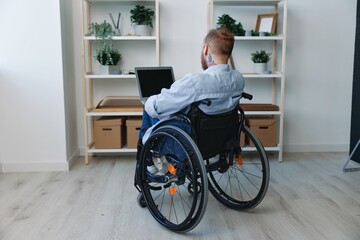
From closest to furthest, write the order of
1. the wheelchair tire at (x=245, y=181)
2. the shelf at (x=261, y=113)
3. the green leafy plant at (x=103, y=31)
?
the wheelchair tire at (x=245, y=181), the green leafy plant at (x=103, y=31), the shelf at (x=261, y=113)

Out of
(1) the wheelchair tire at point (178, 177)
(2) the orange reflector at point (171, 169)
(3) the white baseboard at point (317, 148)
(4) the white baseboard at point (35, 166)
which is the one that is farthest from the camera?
(3) the white baseboard at point (317, 148)

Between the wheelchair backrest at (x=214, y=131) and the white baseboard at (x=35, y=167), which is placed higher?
the wheelchair backrest at (x=214, y=131)

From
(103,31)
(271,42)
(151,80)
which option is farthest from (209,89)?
(271,42)

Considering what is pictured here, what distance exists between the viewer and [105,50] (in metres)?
3.28

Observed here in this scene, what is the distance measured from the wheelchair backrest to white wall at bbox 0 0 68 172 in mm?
Answer: 1544

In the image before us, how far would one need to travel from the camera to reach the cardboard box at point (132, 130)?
3309 millimetres

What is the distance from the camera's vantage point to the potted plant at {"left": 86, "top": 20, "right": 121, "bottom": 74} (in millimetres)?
3209

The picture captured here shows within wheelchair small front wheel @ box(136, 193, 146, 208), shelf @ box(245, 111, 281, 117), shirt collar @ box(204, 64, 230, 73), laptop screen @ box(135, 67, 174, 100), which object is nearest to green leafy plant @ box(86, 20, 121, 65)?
laptop screen @ box(135, 67, 174, 100)

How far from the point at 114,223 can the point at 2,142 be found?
4.83 ft

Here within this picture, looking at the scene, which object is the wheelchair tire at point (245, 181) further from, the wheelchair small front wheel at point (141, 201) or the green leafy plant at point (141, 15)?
the green leafy plant at point (141, 15)

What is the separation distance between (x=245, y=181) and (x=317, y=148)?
1254 mm

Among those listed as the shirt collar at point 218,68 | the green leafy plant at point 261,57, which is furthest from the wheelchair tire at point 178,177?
the green leafy plant at point 261,57

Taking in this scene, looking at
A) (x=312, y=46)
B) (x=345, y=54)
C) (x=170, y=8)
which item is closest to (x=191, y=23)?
(x=170, y=8)

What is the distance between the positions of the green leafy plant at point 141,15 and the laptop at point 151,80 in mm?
789
